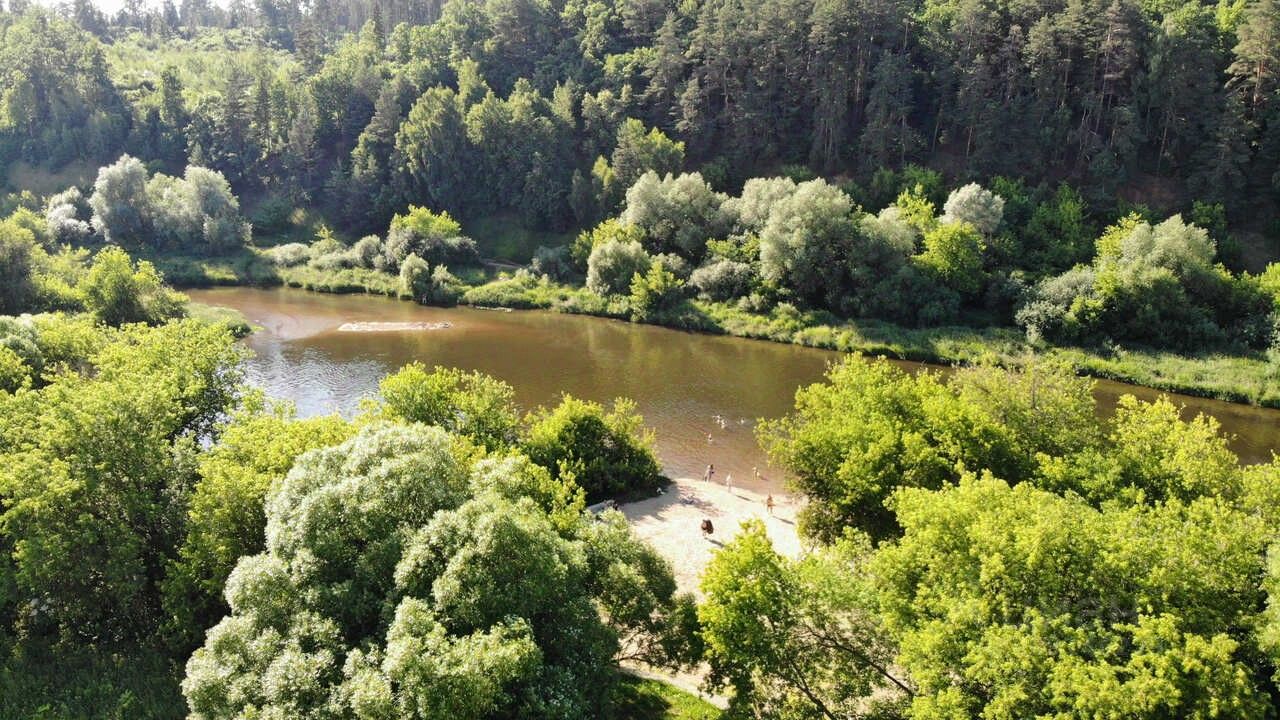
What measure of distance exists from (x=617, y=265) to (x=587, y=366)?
1809cm

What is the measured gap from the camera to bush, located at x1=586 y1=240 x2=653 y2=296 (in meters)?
72.4

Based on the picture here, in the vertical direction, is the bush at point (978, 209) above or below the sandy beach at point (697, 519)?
above

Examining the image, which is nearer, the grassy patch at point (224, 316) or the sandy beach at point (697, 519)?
the sandy beach at point (697, 519)

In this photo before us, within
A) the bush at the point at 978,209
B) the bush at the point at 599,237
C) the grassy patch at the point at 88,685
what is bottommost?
the grassy patch at the point at 88,685

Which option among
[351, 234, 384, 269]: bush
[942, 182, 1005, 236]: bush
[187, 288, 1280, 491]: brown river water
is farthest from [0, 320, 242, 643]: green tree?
[351, 234, 384, 269]: bush

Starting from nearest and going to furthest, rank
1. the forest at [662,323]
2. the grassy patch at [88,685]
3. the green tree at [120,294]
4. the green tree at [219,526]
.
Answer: the forest at [662,323] < the grassy patch at [88,685] < the green tree at [219,526] < the green tree at [120,294]

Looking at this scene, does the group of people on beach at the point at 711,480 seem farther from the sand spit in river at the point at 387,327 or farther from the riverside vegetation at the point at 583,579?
the sand spit in river at the point at 387,327

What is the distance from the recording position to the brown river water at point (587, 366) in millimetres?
45228

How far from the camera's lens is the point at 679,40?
89250mm

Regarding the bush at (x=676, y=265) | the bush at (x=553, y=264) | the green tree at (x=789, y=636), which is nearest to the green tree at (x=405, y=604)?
the green tree at (x=789, y=636)

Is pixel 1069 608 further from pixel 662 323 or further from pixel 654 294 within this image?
pixel 654 294

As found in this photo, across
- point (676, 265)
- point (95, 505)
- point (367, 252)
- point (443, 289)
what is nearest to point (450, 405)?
point (95, 505)

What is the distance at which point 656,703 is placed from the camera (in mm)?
22328

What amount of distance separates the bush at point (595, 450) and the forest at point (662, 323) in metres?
0.23
